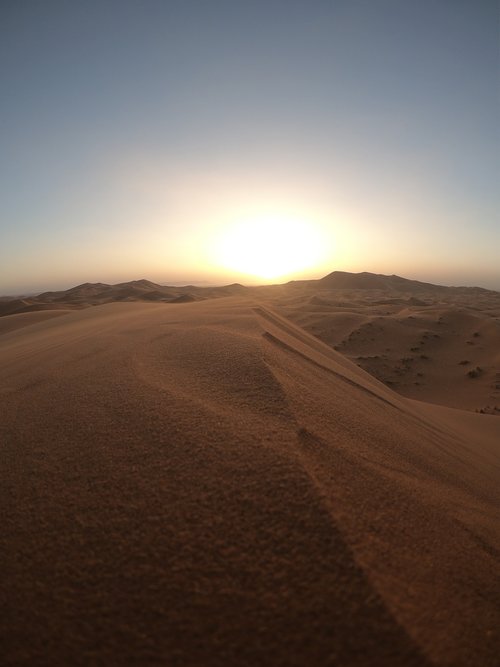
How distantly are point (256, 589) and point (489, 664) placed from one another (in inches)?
21.4

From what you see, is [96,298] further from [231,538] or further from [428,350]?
[231,538]

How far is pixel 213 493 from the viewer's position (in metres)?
0.99

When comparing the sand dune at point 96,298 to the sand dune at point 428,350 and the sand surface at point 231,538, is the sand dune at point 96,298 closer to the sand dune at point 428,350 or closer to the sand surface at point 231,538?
the sand dune at point 428,350

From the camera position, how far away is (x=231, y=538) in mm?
854

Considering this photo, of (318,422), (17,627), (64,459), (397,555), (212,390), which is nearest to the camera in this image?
(17,627)

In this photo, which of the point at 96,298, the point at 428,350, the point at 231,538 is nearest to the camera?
the point at 231,538

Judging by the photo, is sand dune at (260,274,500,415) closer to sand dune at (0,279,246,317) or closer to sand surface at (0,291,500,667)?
sand surface at (0,291,500,667)

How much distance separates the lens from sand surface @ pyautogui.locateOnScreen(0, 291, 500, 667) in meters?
0.68

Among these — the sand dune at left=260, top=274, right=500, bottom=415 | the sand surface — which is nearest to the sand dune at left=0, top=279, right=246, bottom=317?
the sand dune at left=260, top=274, right=500, bottom=415

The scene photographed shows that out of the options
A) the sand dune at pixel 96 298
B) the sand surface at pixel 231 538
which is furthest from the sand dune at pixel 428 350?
the sand dune at pixel 96 298

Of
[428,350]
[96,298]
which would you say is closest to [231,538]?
[428,350]

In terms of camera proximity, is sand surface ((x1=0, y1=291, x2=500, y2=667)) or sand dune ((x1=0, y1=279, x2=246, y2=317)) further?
sand dune ((x1=0, y1=279, x2=246, y2=317))

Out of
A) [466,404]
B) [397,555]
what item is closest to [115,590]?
[397,555]

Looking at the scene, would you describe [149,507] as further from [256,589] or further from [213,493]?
[256,589]
